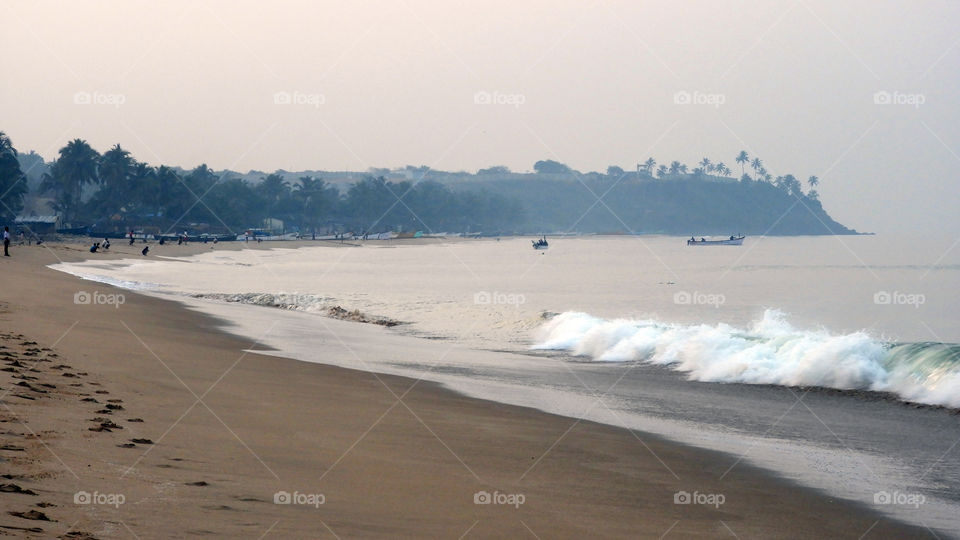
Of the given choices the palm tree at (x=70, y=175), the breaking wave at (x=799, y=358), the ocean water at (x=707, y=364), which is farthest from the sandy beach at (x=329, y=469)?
the palm tree at (x=70, y=175)

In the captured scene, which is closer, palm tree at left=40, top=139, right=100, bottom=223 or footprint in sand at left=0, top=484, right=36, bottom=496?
footprint in sand at left=0, top=484, right=36, bottom=496

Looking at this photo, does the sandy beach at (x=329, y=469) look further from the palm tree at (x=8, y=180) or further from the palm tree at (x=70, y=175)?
the palm tree at (x=70, y=175)

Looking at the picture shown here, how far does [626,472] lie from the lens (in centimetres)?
1134

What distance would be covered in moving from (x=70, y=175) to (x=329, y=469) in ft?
544

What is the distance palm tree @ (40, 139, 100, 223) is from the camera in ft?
524

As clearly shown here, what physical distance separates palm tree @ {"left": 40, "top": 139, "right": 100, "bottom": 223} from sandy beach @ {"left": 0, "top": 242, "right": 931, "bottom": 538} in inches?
6177

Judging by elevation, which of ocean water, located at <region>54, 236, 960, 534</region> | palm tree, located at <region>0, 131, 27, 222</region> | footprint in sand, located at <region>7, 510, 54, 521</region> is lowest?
ocean water, located at <region>54, 236, 960, 534</region>

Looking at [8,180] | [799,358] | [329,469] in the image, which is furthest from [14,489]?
[8,180]

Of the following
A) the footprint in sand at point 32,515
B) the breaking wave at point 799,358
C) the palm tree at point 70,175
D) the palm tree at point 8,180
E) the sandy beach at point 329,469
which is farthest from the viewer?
the palm tree at point 70,175

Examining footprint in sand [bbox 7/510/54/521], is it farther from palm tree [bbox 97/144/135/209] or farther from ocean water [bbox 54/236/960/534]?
palm tree [bbox 97/144/135/209]

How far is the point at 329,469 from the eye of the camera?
10.1 metres

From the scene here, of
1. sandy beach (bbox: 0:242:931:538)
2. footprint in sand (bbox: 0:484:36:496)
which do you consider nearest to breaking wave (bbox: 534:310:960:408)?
sandy beach (bbox: 0:242:931:538)

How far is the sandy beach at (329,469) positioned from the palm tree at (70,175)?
157 metres

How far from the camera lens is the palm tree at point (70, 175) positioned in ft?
524
